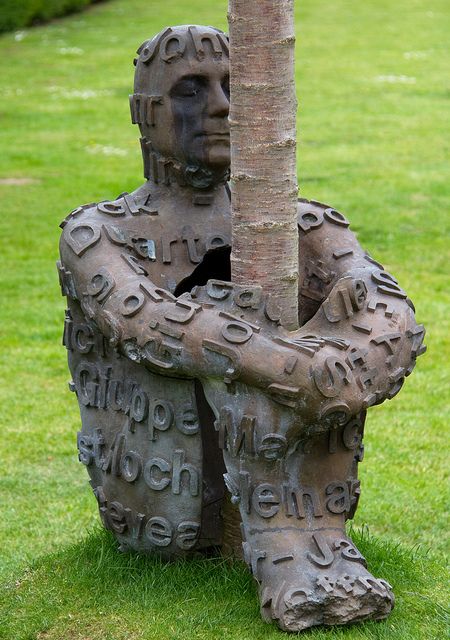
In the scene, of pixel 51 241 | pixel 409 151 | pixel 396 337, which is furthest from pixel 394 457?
pixel 409 151

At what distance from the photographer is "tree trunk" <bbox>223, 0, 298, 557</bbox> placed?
12.2ft

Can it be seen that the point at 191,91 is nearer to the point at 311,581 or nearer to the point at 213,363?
the point at 213,363

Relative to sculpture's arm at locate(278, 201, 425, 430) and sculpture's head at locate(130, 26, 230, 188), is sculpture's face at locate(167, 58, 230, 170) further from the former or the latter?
sculpture's arm at locate(278, 201, 425, 430)

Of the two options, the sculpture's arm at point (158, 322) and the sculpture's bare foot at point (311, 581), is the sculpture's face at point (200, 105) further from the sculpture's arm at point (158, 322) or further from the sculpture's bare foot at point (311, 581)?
the sculpture's bare foot at point (311, 581)

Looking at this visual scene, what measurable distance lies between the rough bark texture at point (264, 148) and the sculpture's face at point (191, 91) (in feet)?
0.94

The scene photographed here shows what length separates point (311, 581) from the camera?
371 cm

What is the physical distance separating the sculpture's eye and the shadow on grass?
169 centimetres

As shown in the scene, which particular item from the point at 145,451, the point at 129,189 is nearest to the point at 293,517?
the point at 145,451

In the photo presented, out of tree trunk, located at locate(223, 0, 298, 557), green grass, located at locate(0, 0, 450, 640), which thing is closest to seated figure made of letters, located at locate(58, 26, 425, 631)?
tree trunk, located at locate(223, 0, 298, 557)

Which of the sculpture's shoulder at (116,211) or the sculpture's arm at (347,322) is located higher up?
the sculpture's shoulder at (116,211)

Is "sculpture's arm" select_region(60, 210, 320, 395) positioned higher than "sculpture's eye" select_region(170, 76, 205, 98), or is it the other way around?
"sculpture's eye" select_region(170, 76, 205, 98)

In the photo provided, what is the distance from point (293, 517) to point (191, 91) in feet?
4.99

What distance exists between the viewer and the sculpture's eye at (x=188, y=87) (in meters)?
4.07

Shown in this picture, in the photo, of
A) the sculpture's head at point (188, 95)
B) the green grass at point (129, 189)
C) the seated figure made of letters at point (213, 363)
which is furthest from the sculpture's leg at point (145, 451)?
the sculpture's head at point (188, 95)
